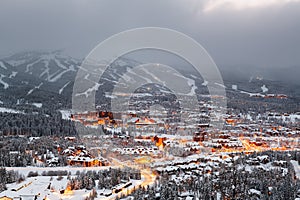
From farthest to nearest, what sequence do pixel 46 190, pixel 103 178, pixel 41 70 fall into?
1. pixel 41 70
2. pixel 103 178
3. pixel 46 190

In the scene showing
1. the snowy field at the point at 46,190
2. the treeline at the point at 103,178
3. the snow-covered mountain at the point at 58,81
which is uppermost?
the snow-covered mountain at the point at 58,81

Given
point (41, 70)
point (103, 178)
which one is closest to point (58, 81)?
point (41, 70)

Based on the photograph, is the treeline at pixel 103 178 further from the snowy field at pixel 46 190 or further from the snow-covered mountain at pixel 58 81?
the snow-covered mountain at pixel 58 81

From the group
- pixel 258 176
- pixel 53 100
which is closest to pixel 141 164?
pixel 258 176

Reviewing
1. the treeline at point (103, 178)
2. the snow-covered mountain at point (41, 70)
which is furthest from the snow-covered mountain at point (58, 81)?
the treeline at point (103, 178)

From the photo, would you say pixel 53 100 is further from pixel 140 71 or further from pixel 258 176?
pixel 140 71

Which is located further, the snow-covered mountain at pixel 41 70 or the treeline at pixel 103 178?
the snow-covered mountain at pixel 41 70

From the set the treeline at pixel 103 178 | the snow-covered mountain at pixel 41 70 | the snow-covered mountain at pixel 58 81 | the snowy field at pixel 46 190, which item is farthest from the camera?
the snow-covered mountain at pixel 41 70

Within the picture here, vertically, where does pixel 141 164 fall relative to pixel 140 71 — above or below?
below

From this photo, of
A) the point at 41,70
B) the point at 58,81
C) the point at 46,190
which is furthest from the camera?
the point at 41,70

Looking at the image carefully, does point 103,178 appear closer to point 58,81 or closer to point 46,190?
point 46,190

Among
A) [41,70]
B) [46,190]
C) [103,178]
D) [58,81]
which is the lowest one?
[46,190]
